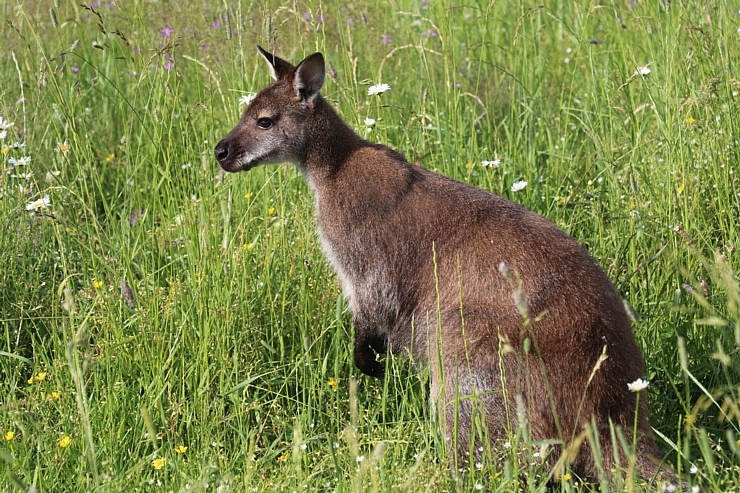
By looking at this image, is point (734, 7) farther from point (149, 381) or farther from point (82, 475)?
point (82, 475)

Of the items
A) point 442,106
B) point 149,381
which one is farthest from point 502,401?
point 442,106

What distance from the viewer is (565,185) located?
18.3 ft

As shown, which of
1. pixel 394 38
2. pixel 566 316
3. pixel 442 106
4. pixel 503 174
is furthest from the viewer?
pixel 394 38

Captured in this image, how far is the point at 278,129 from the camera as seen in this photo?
477 centimetres

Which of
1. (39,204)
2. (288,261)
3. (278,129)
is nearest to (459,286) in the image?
(288,261)

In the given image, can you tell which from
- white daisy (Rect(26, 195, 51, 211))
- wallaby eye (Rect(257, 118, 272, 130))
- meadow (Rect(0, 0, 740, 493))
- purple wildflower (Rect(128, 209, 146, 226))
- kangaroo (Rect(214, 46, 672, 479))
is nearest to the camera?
kangaroo (Rect(214, 46, 672, 479))

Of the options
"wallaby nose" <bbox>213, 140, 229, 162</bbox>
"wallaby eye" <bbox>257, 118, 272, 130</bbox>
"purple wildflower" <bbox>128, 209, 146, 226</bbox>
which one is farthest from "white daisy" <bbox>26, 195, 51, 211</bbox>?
"wallaby eye" <bbox>257, 118, 272, 130</bbox>

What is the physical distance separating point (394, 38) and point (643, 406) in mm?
3805

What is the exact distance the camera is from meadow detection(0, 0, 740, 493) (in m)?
3.74

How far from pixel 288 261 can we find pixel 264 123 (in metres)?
0.67

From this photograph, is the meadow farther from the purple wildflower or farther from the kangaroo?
the kangaroo

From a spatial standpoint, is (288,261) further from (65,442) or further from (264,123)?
(65,442)

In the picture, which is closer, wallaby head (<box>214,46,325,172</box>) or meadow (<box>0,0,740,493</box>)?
meadow (<box>0,0,740,493</box>)

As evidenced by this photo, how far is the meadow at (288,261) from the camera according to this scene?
147 inches
